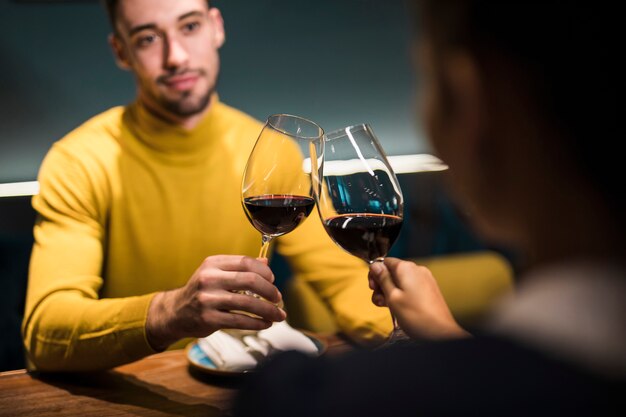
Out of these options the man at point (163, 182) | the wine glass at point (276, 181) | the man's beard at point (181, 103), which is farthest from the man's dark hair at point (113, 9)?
the wine glass at point (276, 181)

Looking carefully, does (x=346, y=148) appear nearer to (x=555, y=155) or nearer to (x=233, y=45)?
(x=555, y=155)

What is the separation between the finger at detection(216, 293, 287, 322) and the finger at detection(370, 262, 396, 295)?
5.9 inches

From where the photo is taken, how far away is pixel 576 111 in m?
0.39

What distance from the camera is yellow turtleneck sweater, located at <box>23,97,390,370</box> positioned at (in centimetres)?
162

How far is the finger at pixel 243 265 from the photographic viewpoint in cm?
96

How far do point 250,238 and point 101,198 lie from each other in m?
0.43

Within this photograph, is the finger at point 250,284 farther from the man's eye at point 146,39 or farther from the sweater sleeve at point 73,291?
the man's eye at point 146,39

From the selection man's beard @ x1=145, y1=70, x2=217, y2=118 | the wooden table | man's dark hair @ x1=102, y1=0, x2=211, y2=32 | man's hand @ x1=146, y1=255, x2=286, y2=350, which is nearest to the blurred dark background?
man's dark hair @ x1=102, y1=0, x2=211, y2=32

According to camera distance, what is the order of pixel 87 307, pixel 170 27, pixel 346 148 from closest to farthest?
pixel 346 148 < pixel 87 307 < pixel 170 27

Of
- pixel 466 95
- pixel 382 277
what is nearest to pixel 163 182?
pixel 382 277

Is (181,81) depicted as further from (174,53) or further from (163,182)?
(163,182)

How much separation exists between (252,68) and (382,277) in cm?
186

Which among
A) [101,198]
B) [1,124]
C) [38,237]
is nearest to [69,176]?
[101,198]

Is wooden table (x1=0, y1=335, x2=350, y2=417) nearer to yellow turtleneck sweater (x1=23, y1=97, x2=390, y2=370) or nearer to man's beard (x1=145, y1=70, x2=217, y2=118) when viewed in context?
yellow turtleneck sweater (x1=23, y1=97, x2=390, y2=370)
